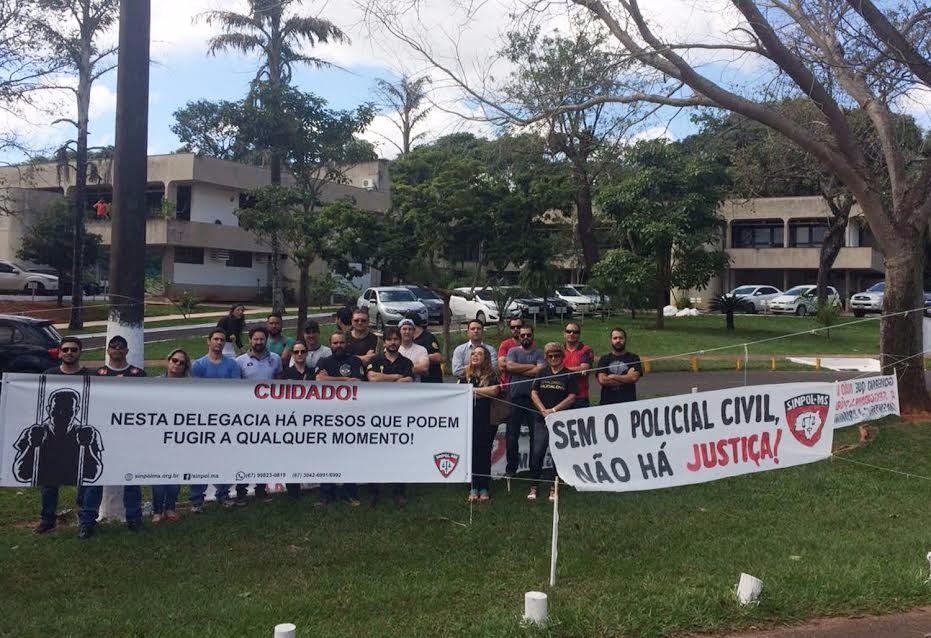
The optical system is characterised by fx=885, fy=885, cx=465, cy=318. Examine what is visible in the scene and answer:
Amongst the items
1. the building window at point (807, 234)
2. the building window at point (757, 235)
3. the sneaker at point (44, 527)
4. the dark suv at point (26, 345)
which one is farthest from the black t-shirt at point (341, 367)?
the building window at point (757, 235)

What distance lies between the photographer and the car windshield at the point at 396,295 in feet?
101

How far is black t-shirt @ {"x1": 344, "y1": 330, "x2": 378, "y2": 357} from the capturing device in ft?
30.1

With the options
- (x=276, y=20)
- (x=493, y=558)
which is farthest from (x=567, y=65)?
(x=276, y=20)

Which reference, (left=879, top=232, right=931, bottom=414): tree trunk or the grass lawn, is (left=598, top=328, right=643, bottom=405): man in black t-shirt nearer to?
the grass lawn

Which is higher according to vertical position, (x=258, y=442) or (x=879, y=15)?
(x=879, y=15)

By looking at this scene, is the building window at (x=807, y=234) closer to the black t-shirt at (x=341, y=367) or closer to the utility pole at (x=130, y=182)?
the black t-shirt at (x=341, y=367)

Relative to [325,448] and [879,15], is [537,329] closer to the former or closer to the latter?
[879,15]

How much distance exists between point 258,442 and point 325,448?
0.54 meters

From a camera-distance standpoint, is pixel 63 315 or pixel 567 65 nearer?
pixel 567 65

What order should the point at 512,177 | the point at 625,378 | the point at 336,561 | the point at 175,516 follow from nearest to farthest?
the point at 336,561, the point at 175,516, the point at 625,378, the point at 512,177

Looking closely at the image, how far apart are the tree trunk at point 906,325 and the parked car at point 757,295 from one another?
1065 inches

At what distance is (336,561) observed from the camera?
6750 mm

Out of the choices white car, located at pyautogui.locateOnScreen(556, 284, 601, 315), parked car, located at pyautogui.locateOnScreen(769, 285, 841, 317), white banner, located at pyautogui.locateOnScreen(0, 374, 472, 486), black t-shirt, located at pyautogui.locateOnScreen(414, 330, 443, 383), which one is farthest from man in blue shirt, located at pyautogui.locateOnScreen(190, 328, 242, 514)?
parked car, located at pyautogui.locateOnScreen(769, 285, 841, 317)

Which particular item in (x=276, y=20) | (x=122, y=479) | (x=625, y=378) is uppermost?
(x=276, y=20)
